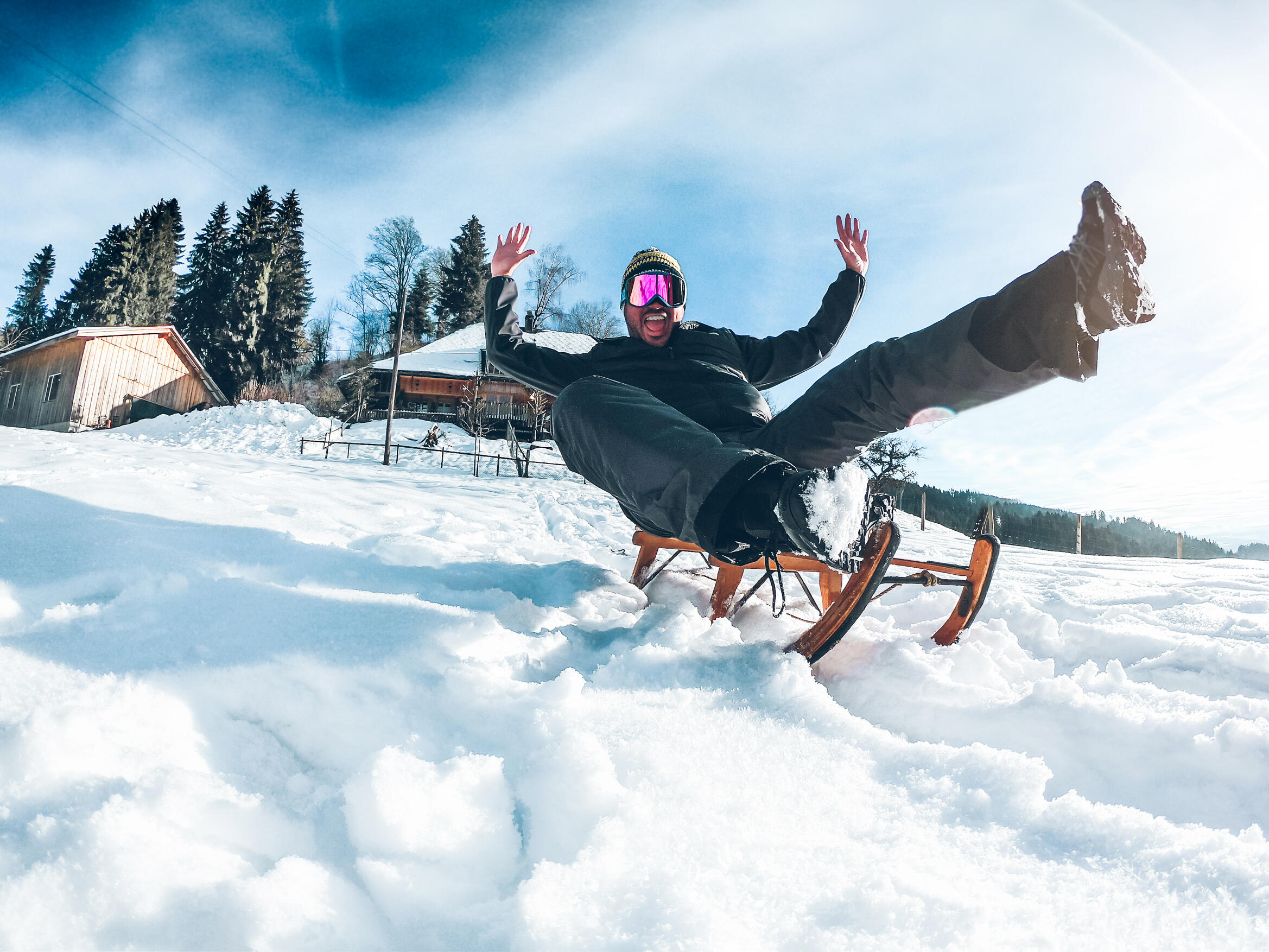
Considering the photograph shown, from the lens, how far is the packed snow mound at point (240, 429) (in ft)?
53.8

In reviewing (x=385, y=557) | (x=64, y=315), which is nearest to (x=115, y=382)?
(x=64, y=315)

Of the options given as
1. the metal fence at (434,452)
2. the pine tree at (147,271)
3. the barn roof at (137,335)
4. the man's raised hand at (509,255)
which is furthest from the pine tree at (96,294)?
the man's raised hand at (509,255)

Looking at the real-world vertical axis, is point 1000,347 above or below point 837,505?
above

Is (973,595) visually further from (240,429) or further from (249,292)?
(249,292)

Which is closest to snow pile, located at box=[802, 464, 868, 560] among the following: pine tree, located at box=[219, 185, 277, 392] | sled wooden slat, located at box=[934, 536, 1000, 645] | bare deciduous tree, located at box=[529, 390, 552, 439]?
sled wooden slat, located at box=[934, 536, 1000, 645]

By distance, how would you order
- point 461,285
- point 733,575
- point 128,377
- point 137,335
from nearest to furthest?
point 733,575
point 137,335
point 128,377
point 461,285

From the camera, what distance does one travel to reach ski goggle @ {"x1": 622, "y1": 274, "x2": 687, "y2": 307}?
234 cm

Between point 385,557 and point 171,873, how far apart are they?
52.5 inches

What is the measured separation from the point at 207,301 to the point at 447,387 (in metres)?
14.4

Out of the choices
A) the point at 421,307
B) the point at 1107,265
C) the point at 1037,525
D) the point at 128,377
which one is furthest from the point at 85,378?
the point at 1037,525

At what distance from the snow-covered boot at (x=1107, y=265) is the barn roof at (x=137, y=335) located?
2492 centimetres

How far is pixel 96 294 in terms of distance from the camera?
29922 mm

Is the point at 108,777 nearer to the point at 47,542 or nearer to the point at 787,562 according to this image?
the point at 47,542

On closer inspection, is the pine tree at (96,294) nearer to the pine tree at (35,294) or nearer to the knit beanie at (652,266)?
the pine tree at (35,294)
